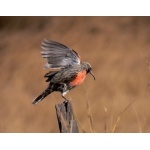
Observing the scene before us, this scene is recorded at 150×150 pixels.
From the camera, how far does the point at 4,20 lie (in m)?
4.88

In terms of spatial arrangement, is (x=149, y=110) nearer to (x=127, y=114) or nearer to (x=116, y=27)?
(x=127, y=114)

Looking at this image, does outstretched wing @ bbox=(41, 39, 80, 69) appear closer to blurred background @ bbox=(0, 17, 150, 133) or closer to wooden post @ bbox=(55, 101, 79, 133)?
wooden post @ bbox=(55, 101, 79, 133)

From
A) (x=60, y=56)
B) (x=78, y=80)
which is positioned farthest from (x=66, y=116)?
(x=60, y=56)

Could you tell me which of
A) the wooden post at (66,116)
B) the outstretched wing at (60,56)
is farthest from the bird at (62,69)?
the wooden post at (66,116)

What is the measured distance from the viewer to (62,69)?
394 cm

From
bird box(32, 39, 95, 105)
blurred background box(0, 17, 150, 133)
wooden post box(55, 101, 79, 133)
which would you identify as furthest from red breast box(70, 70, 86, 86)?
blurred background box(0, 17, 150, 133)

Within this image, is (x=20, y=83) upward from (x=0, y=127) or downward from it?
upward

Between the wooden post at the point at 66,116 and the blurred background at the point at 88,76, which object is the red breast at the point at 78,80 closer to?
the wooden post at the point at 66,116

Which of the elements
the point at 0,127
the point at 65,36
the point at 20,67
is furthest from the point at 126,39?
the point at 0,127

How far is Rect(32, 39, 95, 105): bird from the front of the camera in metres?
3.88

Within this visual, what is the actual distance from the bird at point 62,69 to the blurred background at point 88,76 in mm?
681

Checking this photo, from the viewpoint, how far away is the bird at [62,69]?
12.7 ft

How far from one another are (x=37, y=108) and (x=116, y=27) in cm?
94

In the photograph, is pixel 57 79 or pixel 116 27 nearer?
pixel 57 79
